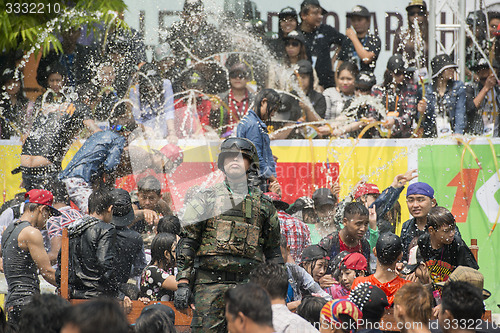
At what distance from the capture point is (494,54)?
434 inches

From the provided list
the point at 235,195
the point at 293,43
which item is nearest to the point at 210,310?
the point at 235,195

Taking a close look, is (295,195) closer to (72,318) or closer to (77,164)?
(77,164)

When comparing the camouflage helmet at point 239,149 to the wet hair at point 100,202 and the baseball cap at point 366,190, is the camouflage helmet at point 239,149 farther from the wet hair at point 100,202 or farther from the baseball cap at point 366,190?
the baseball cap at point 366,190

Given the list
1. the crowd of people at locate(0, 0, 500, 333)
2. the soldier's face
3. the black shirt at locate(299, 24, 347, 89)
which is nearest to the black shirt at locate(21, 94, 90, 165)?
the crowd of people at locate(0, 0, 500, 333)

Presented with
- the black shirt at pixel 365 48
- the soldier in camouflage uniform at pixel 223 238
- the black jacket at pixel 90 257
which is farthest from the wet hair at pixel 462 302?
the black shirt at pixel 365 48

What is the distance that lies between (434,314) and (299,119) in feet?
15.3

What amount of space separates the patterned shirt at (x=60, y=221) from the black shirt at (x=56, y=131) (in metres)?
1.53

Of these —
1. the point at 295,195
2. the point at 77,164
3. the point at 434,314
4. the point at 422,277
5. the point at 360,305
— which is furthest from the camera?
the point at 295,195

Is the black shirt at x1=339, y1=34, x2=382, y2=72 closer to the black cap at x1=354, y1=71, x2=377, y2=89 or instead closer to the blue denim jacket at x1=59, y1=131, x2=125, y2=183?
the black cap at x1=354, y1=71, x2=377, y2=89

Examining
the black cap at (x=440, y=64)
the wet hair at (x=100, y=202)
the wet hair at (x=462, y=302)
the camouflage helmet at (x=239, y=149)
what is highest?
the black cap at (x=440, y=64)

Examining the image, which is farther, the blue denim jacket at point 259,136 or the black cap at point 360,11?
the black cap at point 360,11

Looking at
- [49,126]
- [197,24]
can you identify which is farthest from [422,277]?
[197,24]

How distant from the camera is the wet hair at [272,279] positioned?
4988 millimetres

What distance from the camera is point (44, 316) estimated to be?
4285 mm
